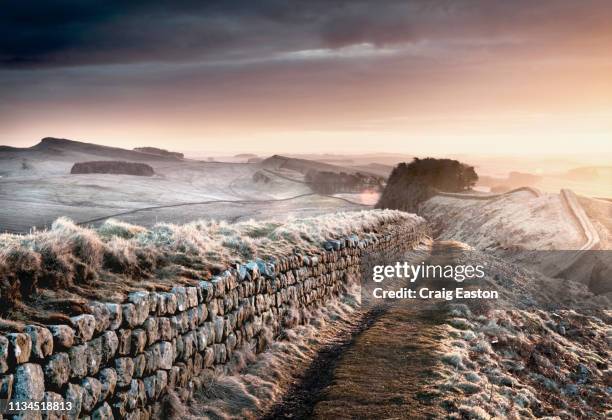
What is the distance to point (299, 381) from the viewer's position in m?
10.7

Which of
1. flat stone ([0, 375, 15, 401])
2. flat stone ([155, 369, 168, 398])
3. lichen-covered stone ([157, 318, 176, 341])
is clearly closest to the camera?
flat stone ([0, 375, 15, 401])

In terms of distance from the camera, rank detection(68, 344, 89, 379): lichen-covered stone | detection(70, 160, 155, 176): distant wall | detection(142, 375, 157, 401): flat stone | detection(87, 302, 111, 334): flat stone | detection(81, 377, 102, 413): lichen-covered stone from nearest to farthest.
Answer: detection(68, 344, 89, 379): lichen-covered stone
detection(81, 377, 102, 413): lichen-covered stone
detection(87, 302, 111, 334): flat stone
detection(142, 375, 157, 401): flat stone
detection(70, 160, 155, 176): distant wall

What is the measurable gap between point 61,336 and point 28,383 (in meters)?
0.68

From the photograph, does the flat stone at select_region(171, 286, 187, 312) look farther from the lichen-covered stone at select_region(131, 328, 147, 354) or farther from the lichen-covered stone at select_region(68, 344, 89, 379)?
the lichen-covered stone at select_region(68, 344, 89, 379)

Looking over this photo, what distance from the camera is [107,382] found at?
267 inches

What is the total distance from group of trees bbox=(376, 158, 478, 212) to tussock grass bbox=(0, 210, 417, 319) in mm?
81405

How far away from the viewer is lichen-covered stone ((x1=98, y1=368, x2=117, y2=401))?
6.73 m

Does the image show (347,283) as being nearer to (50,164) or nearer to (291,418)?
(291,418)

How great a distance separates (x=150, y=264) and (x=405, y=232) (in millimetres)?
24816

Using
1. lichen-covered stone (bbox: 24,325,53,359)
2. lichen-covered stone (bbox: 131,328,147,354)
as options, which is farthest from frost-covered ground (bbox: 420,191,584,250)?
lichen-covered stone (bbox: 24,325,53,359)

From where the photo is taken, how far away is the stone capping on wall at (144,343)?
19.1 feet

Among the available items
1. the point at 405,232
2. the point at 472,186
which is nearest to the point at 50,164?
the point at 472,186

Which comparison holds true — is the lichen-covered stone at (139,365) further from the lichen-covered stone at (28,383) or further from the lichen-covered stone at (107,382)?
the lichen-covered stone at (28,383)

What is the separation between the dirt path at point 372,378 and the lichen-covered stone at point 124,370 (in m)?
2.97
